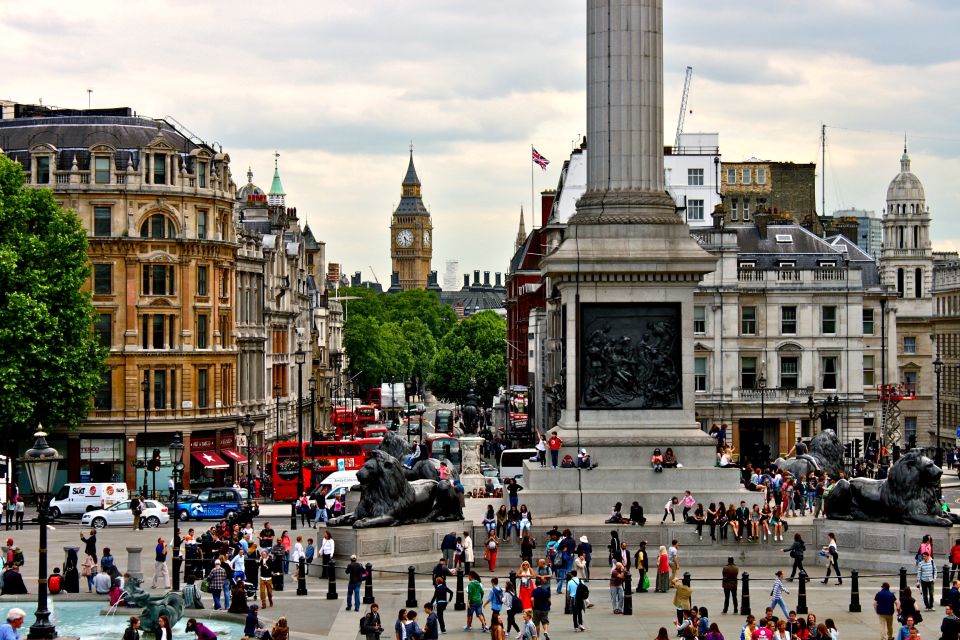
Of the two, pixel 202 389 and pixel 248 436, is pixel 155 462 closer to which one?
pixel 202 389

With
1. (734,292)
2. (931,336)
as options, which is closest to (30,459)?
(734,292)

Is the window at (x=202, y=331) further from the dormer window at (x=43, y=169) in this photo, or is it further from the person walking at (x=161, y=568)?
the person walking at (x=161, y=568)

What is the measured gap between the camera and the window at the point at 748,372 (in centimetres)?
8850

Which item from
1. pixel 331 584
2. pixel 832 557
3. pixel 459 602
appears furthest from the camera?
pixel 832 557

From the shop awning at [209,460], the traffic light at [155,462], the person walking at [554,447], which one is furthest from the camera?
the shop awning at [209,460]

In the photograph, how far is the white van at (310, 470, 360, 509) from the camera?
213ft

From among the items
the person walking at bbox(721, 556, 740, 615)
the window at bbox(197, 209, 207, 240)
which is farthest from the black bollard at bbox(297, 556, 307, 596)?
the window at bbox(197, 209, 207, 240)

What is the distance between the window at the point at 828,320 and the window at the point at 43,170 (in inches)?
1448

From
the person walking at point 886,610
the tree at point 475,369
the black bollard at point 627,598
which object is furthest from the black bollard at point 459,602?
the tree at point 475,369

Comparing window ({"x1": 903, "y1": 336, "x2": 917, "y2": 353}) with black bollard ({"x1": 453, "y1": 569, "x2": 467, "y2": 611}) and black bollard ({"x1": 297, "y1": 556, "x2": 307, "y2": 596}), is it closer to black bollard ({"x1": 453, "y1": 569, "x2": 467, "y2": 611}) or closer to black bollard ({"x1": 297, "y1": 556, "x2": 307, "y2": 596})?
black bollard ({"x1": 297, "y1": 556, "x2": 307, "y2": 596})

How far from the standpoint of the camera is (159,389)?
80.7 meters

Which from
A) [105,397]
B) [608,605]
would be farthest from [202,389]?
[608,605]

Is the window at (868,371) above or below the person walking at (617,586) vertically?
above

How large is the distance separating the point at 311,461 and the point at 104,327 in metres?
10.8
